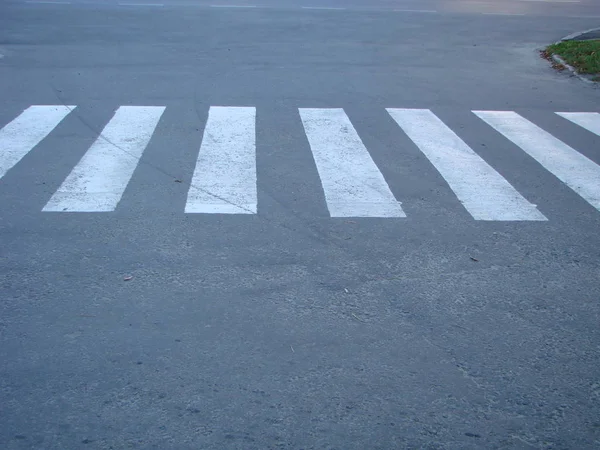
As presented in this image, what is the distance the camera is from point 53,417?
4.34 meters

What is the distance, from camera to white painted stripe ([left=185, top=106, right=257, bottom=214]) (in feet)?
25.4

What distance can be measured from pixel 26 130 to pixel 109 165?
2.03 metres

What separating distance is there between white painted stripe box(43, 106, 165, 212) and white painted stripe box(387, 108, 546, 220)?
3.62 m

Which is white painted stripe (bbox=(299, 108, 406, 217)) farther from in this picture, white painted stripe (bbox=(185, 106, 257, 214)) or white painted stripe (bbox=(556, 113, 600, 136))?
white painted stripe (bbox=(556, 113, 600, 136))

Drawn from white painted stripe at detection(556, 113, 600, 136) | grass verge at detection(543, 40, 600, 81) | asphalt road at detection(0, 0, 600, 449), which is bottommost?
asphalt road at detection(0, 0, 600, 449)

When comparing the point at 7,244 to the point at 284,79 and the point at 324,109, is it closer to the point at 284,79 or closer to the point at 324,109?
the point at 324,109

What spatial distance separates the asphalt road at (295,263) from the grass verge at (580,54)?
1406 millimetres

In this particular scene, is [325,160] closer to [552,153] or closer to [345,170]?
[345,170]

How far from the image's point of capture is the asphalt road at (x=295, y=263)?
447 centimetres

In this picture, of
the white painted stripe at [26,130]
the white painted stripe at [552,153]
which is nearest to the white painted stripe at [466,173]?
the white painted stripe at [552,153]

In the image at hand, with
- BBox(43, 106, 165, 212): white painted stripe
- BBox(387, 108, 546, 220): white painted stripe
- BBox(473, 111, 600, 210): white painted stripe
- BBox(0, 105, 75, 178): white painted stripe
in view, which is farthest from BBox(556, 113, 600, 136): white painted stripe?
BBox(0, 105, 75, 178): white painted stripe

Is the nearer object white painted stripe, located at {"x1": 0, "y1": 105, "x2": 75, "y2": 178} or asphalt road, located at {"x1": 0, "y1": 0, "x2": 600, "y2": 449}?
asphalt road, located at {"x1": 0, "y1": 0, "x2": 600, "y2": 449}

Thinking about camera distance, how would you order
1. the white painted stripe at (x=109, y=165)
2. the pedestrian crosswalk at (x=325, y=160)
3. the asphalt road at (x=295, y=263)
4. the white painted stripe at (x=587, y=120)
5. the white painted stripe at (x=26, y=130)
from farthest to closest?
the white painted stripe at (x=587, y=120)
the white painted stripe at (x=26, y=130)
the pedestrian crosswalk at (x=325, y=160)
the white painted stripe at (x=109, y=165)
the asphalt road at (x=295, y=263)

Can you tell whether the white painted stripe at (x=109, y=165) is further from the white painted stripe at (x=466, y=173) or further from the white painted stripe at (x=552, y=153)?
the white painted stripe at (x=552, y=153)
